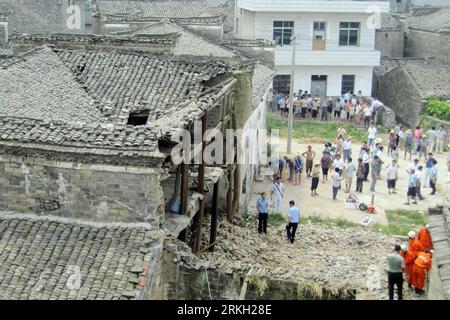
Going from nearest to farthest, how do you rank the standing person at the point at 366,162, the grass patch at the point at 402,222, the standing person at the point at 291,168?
the grass patch at the point at 402,222 → the standing person at the point at 366,162 → the standing person at the point at 291,168

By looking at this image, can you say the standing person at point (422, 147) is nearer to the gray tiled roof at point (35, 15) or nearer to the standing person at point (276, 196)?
the standing person at point (276, 196)

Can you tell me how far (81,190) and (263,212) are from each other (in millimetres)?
8816

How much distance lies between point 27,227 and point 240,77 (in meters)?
10.0

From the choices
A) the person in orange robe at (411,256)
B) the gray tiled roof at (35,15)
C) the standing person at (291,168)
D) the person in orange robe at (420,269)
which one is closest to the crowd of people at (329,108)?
the standing person at (291,168)

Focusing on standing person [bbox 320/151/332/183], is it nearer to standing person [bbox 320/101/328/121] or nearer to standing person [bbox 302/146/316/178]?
standing person [bbox 302/146/316/178]

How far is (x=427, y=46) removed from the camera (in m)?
50.7

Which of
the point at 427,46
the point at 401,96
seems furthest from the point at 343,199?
the point at 427,46

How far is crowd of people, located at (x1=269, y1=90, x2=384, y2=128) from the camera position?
125 feet

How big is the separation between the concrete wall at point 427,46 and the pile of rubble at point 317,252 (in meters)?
28.5

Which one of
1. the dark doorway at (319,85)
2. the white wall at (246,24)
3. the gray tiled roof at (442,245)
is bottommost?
the gray tiled roof at (442,245)

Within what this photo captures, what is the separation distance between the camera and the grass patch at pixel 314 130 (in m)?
35.2

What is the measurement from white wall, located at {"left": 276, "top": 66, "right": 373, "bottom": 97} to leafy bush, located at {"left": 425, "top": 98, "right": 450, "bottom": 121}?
6.61 metres
